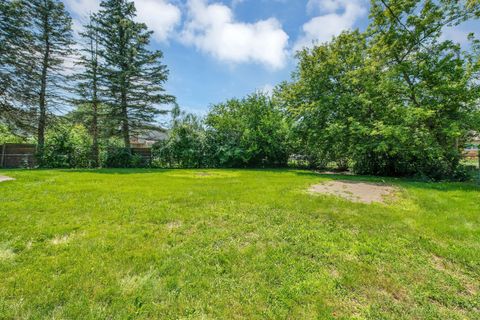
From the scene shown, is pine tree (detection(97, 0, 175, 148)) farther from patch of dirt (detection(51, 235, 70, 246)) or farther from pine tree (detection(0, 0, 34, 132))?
patch of dirt (detection(51, 235, 70, 246))

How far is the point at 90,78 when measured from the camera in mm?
13289

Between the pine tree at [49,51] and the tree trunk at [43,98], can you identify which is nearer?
the pine tree at [49,51]

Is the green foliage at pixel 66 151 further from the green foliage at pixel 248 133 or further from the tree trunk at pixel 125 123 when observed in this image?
the green foliage at pixel 248 133

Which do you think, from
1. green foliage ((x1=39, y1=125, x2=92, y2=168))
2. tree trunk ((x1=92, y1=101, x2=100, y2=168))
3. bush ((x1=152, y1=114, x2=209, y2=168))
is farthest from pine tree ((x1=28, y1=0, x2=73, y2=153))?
bush ((x1=152, y1=114, x2=209, y2=168))

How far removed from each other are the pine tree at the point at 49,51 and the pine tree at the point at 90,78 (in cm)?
83

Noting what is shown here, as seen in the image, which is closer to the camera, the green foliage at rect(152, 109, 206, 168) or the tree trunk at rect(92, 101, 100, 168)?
the tree trunk at rect(92, 101, 100, 168)

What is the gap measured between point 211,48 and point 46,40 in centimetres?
972

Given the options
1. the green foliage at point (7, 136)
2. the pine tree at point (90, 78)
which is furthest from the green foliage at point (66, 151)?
the green foliage at point (7, 136)

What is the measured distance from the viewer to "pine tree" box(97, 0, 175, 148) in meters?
13.6

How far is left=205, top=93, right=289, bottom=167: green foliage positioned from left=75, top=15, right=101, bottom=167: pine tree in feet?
22.7

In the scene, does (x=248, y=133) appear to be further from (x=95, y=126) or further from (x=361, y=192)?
(x=95, y=126)

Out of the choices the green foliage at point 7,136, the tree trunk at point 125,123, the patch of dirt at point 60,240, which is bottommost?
the patch of dirt at point 60,240

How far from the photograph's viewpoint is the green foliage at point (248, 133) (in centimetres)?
1255

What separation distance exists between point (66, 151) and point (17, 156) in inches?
94.4
